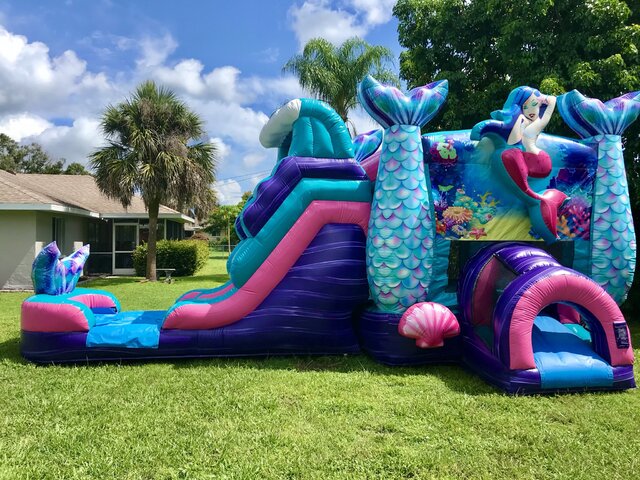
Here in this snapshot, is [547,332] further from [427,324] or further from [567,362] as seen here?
[427,324]

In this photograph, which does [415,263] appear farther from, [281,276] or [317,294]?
[281,276]

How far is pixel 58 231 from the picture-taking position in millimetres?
14336

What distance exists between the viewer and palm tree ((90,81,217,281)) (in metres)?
13.8

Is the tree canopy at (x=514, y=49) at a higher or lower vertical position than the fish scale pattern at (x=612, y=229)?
higher

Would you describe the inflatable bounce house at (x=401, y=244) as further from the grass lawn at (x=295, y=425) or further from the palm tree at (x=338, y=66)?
the palm tree at (x=338, y=66)

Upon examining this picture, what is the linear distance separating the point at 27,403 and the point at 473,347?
14.6ft

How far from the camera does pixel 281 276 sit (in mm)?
5426

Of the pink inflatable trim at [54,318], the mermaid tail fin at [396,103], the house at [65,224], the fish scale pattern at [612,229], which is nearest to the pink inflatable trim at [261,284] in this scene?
the pink inflatable trim at [54,318]

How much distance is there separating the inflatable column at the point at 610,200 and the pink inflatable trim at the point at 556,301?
3.86 feet

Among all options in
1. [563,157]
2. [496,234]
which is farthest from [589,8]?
[496,234]

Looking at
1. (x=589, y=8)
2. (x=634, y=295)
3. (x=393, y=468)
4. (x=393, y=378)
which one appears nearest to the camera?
(x=393, y=468)

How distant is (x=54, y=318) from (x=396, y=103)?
4.56 metres

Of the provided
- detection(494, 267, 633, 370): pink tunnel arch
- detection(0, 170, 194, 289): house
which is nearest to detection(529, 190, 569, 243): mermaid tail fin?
detection(494, 267, 633, 370): pink tunnel arch

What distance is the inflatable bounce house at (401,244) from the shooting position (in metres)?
5.17
